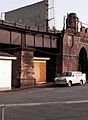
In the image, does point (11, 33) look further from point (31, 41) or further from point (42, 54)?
point (42, 54)

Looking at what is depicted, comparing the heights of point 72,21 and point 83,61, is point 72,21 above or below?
above

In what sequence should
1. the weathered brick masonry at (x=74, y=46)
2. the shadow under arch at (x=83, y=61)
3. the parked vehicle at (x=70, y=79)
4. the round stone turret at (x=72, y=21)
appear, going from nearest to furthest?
1. the parked vehicle at (x=70, y=79)
2. the weathered brick masonry at (x=74, y=46)
3. the round stone turret at (x=72, y=21)
4. the shadow under arch at (x=83, y=61)

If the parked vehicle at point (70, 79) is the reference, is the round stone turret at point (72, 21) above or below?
above

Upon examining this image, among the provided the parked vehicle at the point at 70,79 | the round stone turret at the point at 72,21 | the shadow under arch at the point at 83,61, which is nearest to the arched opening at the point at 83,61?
the shadow under arch at the point at 83,61

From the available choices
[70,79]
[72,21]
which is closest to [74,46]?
[72,21]

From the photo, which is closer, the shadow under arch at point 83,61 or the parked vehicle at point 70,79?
the parked vehicle at point 70,79

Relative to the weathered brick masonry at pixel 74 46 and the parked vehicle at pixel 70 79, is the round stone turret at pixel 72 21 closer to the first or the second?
the weathered brick masonry at pixel 74 46

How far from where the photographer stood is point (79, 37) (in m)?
53.4

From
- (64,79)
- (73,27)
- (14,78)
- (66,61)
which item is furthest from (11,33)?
(73,27)

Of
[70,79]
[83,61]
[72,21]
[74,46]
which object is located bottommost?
[70,79]

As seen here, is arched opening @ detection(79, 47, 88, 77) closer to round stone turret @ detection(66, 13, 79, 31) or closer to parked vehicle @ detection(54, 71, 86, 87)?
A: round stone turret @ detection(66, 13, 79, 31)

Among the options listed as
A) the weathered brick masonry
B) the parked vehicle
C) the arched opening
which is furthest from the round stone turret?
the parked vehicle

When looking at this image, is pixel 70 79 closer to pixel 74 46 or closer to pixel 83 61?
pixel 74 46

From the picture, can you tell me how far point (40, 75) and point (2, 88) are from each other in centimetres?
1162
